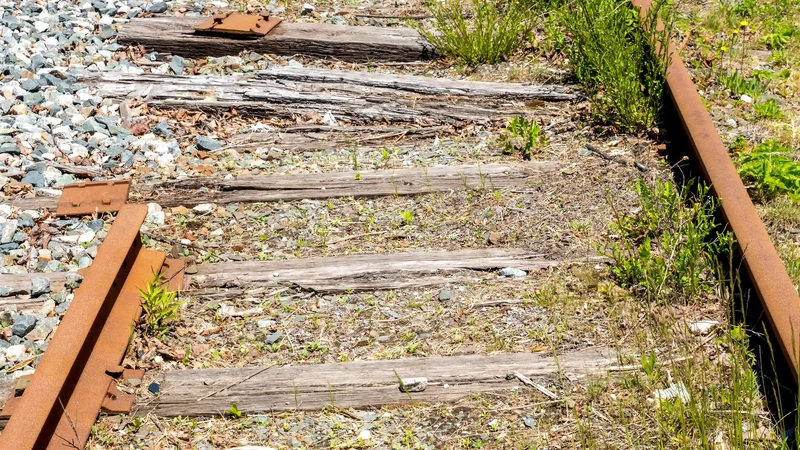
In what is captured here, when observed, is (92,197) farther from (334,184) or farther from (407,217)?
(407,217)

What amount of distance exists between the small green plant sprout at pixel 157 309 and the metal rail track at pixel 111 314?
0.05 meters

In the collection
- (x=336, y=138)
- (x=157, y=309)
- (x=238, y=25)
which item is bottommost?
(x=157, y=309)

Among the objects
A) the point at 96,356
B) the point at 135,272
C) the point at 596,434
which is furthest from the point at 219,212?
the point at 596,434

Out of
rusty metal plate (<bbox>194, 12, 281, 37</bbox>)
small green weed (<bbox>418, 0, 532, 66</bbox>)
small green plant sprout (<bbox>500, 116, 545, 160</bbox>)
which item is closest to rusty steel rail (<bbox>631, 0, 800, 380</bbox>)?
small green plant sprout (<bbox>500, 116, 545, 160</bbox>)

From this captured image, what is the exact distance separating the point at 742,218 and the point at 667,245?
0.35 m

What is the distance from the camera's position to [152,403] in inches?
139

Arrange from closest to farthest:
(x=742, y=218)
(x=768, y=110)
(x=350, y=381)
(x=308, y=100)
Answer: (x=350, y=381) → (x=742, y=218) → (x=768, y=110) → (x=308, y=100)

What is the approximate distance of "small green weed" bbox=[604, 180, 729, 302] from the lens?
396 cm

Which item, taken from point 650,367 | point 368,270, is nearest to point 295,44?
point 368,270

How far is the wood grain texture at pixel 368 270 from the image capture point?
421 centimetres

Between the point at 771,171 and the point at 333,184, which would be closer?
the point at 771,171

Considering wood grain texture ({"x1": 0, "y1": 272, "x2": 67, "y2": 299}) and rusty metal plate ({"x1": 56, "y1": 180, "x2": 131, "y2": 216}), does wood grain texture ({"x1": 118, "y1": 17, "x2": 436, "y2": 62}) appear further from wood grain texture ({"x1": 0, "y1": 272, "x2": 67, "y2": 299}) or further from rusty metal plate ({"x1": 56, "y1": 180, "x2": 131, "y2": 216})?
wood grain texture ({"x1": 0, "y1": 272, "x2": 67, "y2": 299})

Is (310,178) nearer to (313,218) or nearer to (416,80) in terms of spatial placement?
(313,218)

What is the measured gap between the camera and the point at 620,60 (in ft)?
17.5
